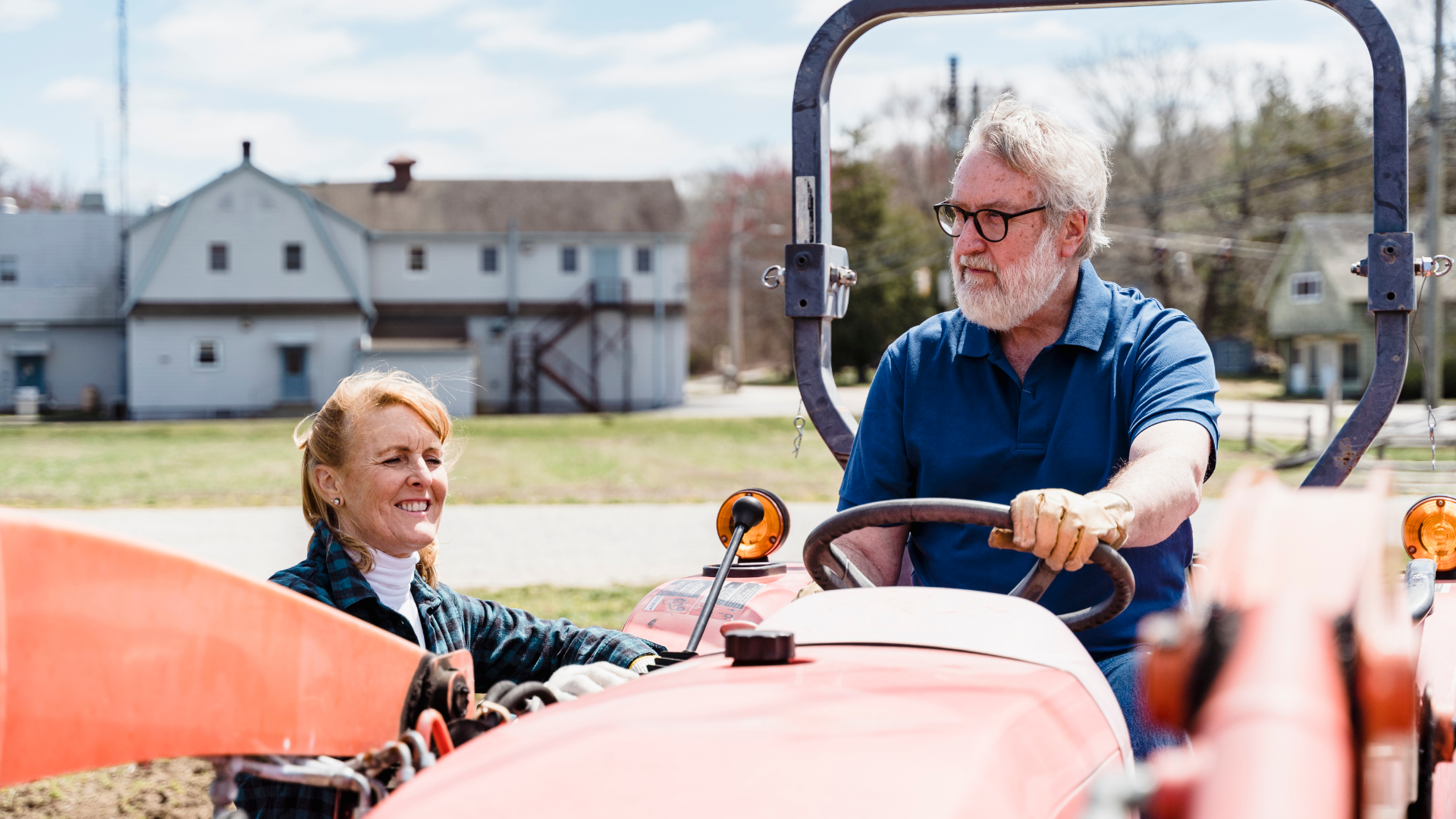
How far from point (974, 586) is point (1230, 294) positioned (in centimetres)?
5046

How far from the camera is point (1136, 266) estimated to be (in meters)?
45.0

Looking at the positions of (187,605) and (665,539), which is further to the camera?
(665,539)

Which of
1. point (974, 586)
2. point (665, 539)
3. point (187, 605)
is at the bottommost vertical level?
point (665, 539)

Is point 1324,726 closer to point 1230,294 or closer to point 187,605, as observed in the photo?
point 187,605

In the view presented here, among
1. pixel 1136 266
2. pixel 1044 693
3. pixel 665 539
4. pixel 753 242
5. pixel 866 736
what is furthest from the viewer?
pixel 753 242

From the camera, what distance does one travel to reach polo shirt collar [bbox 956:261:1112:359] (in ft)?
8.38

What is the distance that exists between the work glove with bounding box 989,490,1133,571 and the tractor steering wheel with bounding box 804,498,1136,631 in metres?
0.03

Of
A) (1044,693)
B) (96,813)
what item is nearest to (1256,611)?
(1044,693)

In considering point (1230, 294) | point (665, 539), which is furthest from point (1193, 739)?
point (1230, 294)

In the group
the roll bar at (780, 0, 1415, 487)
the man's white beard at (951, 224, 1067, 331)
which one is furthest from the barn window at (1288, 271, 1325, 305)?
the man's white beard at (951, 224, 1067, 331)

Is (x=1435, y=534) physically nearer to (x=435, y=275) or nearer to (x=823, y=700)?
(x=823, y=700)

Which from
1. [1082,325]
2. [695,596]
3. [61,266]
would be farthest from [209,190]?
[1082,325]

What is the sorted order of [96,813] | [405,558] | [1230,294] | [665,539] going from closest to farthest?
[405,558]
[96,813]
[665,539]
[1230,294]

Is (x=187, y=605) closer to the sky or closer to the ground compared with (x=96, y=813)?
closer to the sky
